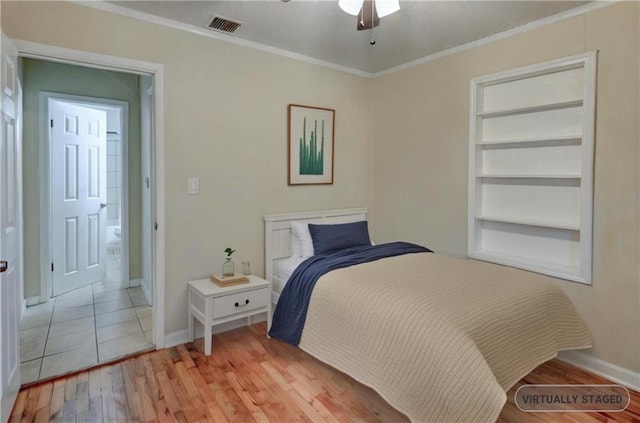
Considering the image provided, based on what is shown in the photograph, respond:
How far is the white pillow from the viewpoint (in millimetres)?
3336

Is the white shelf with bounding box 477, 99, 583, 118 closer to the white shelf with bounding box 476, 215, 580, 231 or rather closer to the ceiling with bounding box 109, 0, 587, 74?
the ceiling with bounding box 109, 0, 587, 74

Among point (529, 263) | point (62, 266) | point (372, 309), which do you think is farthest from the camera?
point (62, 266)

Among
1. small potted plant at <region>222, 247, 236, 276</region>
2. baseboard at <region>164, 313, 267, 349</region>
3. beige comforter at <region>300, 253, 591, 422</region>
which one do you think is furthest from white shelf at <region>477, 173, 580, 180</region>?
baseboard at <region>164, 313, 267, 349</region>

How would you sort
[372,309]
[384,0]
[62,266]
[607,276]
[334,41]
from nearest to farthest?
[384,0] < [372,309] < [607,276] < [334,41] < [62,266]

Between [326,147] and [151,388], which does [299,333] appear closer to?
[151,388]

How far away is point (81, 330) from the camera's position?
10.3 ft

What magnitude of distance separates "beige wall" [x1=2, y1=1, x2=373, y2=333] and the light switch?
0.11 ft

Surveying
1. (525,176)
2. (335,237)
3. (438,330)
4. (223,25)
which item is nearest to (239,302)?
(335,237)

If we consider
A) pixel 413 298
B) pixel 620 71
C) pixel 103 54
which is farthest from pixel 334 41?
pixel 413 298

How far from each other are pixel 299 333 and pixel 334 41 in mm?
2427

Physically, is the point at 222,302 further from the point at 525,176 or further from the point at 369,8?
the point at 525,176

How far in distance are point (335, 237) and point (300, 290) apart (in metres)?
0.75

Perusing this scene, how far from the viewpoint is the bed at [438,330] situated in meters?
1.70

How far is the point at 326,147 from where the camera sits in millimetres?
3842
